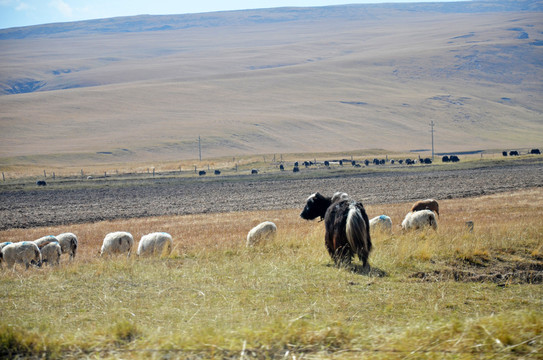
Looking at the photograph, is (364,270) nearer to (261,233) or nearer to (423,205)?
(261,233)

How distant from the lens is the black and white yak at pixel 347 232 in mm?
→ 10391

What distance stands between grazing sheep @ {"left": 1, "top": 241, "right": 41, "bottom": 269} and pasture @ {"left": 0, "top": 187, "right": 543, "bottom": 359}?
13.6 ft

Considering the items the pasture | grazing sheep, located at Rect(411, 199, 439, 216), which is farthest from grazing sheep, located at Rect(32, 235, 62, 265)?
grazing sheep, located at Rect(411, 199, 439, 216)

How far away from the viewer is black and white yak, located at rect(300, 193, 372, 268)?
1039 cm

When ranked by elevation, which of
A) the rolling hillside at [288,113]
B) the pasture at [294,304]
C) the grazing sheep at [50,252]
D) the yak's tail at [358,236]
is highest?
the rolling hillside at [288,113]

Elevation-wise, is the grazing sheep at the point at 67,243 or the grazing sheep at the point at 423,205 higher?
the grazing sheep at the point at 423,205

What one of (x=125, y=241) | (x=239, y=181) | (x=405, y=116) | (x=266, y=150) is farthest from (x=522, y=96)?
(x=125, y=241)

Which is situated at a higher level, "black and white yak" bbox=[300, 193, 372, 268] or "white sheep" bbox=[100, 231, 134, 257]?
"black and white yak" bbox=[300, 193, 372, 268]

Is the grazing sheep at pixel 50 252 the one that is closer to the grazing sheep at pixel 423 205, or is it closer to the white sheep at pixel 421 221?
the white sheep at pixel 421 221

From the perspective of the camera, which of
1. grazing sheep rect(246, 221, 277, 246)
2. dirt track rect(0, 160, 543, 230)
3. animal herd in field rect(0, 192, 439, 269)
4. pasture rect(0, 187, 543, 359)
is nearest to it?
pasture rect(0, 187, 543, 359)

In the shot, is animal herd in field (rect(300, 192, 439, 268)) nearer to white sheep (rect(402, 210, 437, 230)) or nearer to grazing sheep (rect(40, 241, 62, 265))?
white sheep (rect(402, 210, 437, 230))

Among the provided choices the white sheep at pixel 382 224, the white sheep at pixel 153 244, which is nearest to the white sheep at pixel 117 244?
the white sheep at pixel 153 244

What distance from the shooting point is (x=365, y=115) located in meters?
144

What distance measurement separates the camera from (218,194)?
41.2 metres
